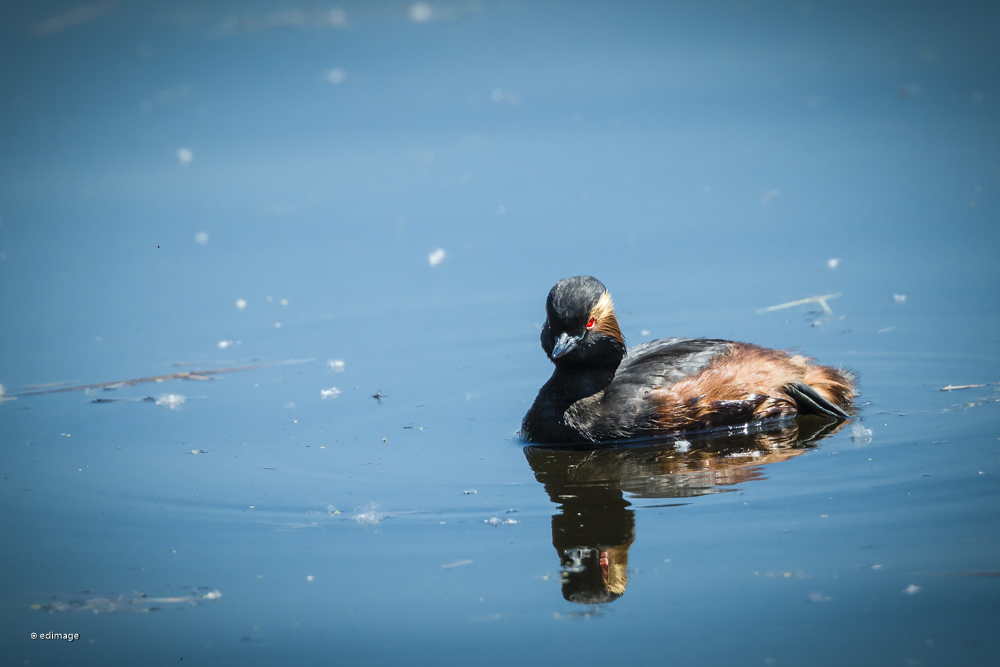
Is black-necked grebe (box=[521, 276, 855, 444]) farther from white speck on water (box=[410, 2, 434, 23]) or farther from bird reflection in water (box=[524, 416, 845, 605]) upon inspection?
white speck on water (box=[410, 2, 434, 23])

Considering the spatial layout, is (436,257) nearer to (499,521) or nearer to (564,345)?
(564,345)

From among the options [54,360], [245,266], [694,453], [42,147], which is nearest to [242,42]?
[42,147]

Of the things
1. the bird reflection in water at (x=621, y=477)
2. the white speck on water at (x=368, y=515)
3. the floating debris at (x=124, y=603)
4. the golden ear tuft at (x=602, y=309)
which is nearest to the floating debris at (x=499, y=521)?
the bird reflection in water at (x=621, y=477)

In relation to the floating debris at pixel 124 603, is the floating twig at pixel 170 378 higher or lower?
higher

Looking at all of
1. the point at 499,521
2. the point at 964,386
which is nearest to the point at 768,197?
the point at 964,386

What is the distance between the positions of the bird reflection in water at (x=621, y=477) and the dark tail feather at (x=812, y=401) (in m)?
0.06

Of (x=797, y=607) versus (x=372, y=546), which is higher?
(x=372, y=546)

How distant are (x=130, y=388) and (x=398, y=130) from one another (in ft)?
23.1

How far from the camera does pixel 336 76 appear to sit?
648 inches

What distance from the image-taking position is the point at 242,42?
17.8 meters

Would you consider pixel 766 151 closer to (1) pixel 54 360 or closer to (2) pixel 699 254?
(2) pixel 699 254

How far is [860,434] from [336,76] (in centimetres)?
1187

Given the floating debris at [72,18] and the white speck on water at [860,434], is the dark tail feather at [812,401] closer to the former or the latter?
the white speck on water at [860,434]

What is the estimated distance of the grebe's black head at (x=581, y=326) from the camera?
6.68 meters
